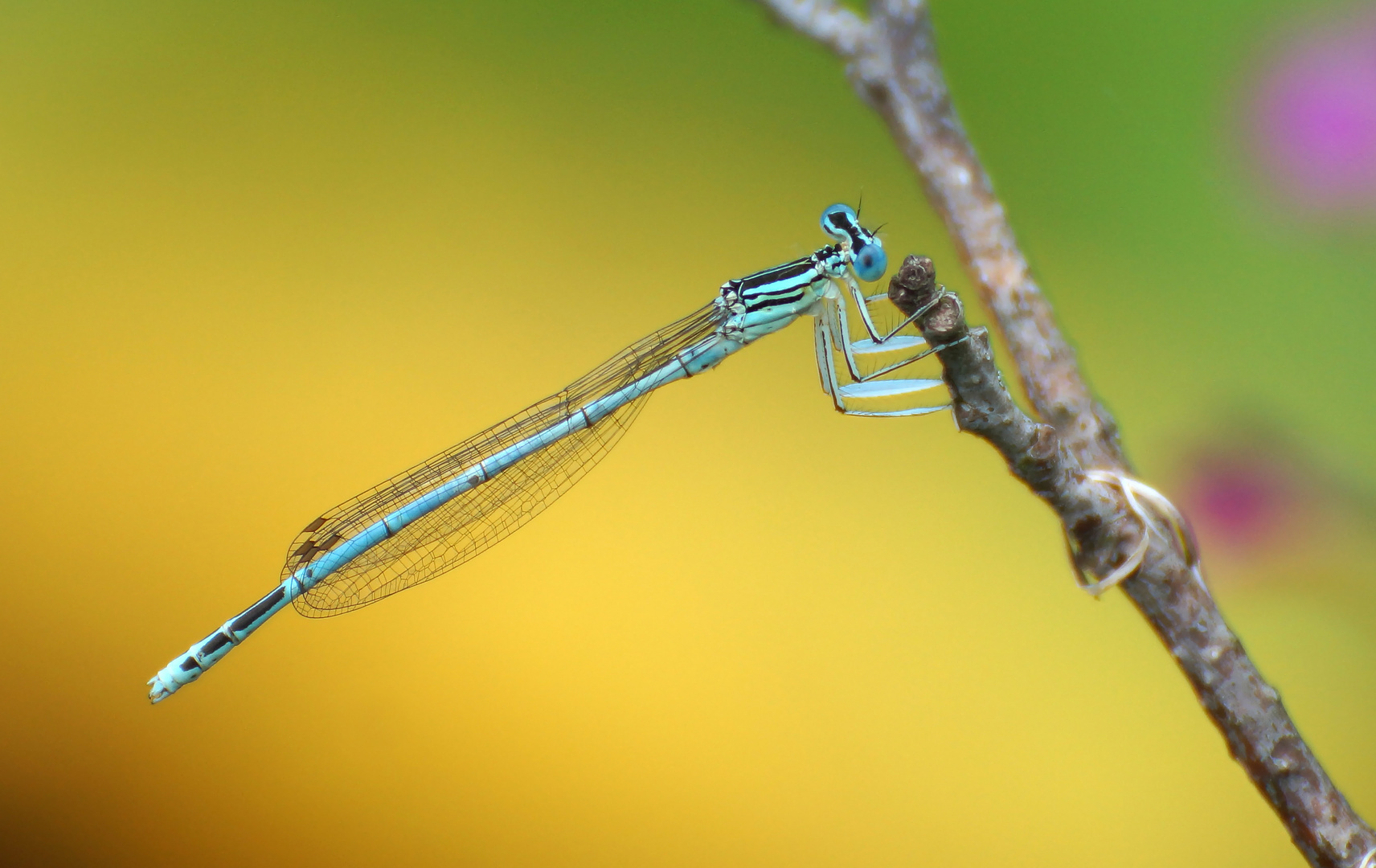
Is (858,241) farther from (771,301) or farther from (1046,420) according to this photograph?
(1046,420)

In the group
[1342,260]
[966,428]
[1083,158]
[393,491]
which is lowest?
[1342,260]

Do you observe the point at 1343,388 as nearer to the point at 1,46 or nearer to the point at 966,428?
the point at 966,428

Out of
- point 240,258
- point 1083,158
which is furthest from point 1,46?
point 1083,158

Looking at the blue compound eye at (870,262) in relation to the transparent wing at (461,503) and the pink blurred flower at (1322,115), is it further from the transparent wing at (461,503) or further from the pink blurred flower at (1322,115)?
the pink blurred flower at (1322,115)

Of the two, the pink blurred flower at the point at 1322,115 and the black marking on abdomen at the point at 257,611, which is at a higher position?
the black marking on abdomen at the point at 257,611

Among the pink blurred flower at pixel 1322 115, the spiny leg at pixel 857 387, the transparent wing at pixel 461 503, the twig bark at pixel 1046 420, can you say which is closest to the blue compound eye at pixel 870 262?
the spiny leg at pixel 857 387

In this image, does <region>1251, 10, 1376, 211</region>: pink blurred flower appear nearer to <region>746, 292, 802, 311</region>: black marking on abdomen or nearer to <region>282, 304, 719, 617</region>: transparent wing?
<region>746, 292, 802, 311</region>: black marking on abdomen
